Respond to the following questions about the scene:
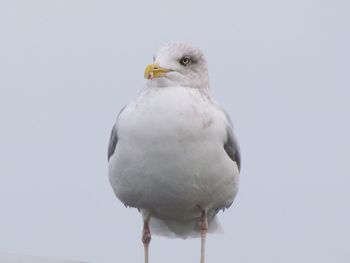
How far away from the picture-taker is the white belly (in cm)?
535

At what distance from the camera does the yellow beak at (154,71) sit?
543 cm

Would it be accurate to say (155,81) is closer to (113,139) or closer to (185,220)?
(113,139)

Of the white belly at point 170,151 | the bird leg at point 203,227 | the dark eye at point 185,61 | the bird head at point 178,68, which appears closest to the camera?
the white belly at point 170,151

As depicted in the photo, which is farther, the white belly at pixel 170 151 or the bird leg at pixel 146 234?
the bird leg at pixel 146 234

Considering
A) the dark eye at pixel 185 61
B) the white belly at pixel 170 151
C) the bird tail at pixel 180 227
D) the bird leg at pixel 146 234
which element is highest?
the dark eye at pixel 185 61

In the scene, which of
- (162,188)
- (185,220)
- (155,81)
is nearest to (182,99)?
(155,81)

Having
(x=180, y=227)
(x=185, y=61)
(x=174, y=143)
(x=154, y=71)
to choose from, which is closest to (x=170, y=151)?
(x=174, y=143)

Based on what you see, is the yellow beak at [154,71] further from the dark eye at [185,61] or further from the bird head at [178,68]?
the dark eye at [185,61]

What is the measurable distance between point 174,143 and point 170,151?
0.06 meters

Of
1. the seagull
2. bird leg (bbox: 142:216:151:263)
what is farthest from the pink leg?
bird leg (bbox: 142:216:151:263)

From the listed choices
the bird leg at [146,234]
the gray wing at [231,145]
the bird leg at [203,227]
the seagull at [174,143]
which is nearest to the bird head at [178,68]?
the seagull at [174,143]

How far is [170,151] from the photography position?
5355 millimetres

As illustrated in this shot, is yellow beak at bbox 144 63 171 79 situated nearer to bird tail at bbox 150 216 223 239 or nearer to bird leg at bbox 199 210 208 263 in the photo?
bird leg at bbox 199 210 208 263

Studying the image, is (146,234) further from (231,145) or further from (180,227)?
(231,145)
